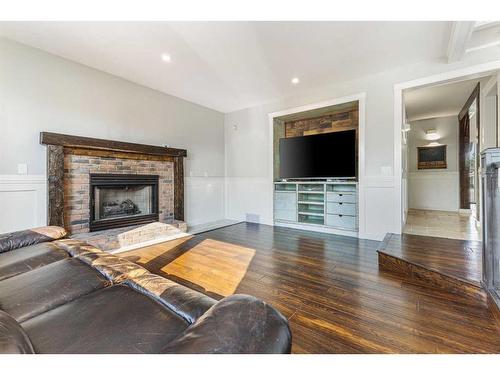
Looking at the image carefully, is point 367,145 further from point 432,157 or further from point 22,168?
point 22,168

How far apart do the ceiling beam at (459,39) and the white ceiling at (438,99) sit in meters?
0.78

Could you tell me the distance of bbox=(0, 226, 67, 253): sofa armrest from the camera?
5.61ft

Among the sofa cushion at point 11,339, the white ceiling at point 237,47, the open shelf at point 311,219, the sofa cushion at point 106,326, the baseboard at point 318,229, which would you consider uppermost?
the white ceiling at point 237,47

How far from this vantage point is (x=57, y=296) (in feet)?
3.52

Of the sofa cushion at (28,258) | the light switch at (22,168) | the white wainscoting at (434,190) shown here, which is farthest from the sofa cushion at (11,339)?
the white wainscoting at (434,190)

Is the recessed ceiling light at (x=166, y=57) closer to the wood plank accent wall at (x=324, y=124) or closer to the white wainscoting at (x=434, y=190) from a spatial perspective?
the wood plank accent wall at (x=324, y=124)

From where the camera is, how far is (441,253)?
2.42m

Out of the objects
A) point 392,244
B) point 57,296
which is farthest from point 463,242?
point 57,296

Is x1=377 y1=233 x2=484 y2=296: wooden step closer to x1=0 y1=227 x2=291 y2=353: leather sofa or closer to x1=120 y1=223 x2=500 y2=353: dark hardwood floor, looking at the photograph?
x1=120 y1=223 x2=500 y2=353: dark hardwood floor

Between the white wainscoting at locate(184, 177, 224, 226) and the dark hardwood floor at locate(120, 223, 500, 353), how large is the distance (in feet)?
4.30

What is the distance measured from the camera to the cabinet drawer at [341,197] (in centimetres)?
379

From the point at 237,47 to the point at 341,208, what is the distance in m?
2.87

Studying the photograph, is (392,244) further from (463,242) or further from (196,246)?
(196,246)
